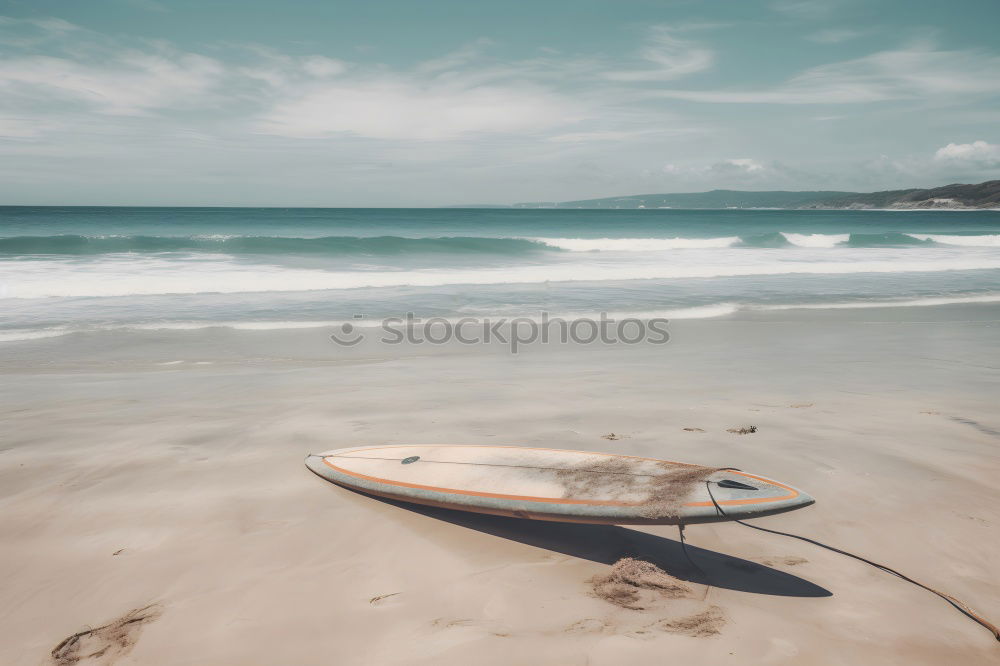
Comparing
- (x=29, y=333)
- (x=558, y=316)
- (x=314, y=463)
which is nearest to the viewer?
(x=314, y=463)

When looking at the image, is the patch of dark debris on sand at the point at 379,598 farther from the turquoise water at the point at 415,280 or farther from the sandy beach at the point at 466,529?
the turquoise water at the point at 415,280

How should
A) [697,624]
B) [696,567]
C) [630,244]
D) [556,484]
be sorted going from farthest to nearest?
[630,244] < [556,484] < [696,567] < [697,624]

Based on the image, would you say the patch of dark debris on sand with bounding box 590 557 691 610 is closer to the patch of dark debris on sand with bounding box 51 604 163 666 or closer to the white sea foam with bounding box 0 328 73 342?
the patch of dark debris on sand with bounding box 51 604 163 666

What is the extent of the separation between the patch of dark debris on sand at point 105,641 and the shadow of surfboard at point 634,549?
1.32 meters

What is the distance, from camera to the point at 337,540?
307 cm

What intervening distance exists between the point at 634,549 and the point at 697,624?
2.01 ft

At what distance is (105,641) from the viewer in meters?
2.35

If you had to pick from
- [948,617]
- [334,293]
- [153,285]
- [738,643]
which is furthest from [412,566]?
[153,285]

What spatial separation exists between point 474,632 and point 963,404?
5.03 m

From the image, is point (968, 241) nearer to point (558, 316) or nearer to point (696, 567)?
point (558, 316)

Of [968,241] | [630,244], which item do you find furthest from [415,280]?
[968,241]

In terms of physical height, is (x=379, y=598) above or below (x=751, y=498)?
below

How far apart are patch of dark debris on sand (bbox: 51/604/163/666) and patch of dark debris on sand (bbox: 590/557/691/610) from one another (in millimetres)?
1884

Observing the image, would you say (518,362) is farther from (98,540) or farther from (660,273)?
(660,273)
